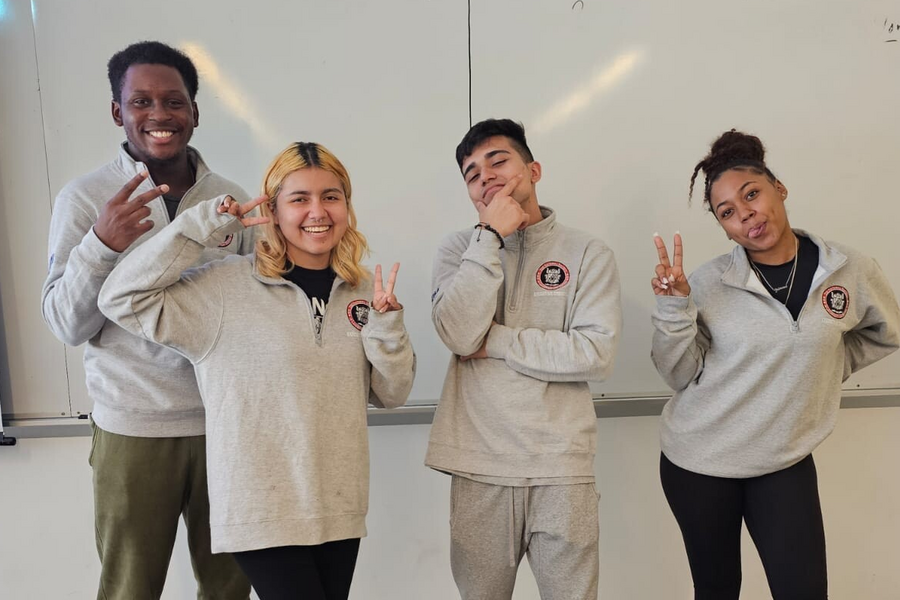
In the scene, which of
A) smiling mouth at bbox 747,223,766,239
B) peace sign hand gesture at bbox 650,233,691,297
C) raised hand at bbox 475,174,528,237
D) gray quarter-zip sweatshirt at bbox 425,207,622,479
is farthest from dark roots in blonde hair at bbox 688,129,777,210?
raised hand at bbox 475,174,528,237

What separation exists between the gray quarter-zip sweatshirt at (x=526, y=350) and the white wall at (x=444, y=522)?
77cm

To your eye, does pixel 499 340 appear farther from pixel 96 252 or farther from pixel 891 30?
pixel 891 30

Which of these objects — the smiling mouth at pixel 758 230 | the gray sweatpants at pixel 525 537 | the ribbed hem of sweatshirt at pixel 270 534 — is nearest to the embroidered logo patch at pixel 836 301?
the smiling mouth at pixel 758 230

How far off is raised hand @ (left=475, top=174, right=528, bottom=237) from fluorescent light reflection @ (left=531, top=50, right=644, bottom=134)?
730 millimetres

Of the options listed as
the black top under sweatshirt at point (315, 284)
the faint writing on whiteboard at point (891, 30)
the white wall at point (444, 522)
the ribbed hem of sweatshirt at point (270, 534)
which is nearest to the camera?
the ribbed hem of sweatshirt at point (270, 534)

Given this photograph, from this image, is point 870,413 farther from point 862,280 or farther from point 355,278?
point 355,278

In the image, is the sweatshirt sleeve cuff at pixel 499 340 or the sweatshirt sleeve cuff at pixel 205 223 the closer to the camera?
the sweatshirt sleeve cuff at pixel 205 223

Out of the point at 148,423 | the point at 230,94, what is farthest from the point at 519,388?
the point at 230,94

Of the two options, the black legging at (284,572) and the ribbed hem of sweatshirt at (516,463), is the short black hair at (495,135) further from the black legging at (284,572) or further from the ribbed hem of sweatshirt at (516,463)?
the black legging at (284,572)

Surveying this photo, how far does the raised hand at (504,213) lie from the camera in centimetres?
150

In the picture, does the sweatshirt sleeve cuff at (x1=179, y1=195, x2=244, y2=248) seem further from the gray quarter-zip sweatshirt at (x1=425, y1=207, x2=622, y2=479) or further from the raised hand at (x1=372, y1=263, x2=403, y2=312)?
the gray quarter-zip sweatshirt at (x1=425, y1=207, x2=622, y2=479)

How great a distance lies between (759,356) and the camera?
162 cm

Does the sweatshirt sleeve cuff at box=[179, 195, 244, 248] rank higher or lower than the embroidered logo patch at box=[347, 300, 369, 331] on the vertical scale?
higher

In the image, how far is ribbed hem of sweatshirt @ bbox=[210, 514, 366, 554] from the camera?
1.24 meters
